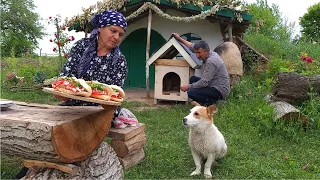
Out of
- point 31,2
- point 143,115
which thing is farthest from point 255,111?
point 31,2

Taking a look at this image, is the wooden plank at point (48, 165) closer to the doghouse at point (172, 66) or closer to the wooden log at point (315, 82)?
the wooden log at point (315, 82)

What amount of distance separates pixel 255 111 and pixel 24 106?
13.9ft

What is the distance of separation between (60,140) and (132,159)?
164 centimetres

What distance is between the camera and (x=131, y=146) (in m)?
4.45

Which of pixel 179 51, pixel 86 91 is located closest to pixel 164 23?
pixel 179 51

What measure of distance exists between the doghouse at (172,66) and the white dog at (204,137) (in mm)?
3889

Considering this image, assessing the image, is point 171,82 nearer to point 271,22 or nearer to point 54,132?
point 54,132

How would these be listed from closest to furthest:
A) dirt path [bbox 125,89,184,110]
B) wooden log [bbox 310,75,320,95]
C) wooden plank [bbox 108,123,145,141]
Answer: wooden plank [bbox 108,123,145,141] → wooden log [bbox 310,75,320,95] → dirt path [bbox 125,89,184,110]

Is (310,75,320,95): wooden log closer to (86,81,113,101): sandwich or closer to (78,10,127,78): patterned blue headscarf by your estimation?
(78,10,127,78): patterned blue headscarf

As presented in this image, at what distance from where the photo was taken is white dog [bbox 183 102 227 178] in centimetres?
436

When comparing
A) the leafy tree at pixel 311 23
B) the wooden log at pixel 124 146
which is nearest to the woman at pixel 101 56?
the wooden log at pixel 124 146

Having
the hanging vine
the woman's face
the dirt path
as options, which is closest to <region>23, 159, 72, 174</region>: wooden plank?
the woman's face

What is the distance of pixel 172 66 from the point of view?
343 inches

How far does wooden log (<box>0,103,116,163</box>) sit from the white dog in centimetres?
126
